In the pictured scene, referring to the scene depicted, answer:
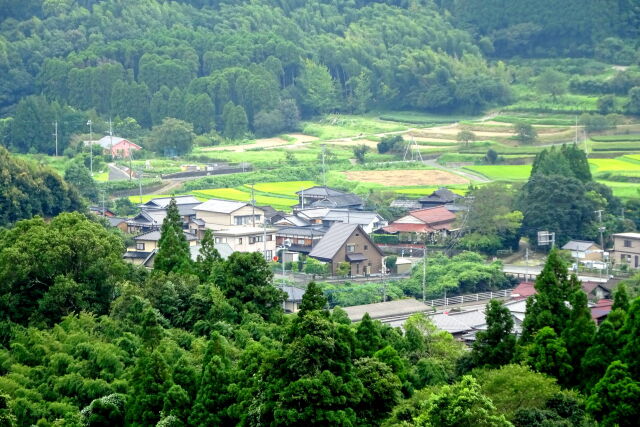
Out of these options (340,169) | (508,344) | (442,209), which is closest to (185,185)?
(340,169)

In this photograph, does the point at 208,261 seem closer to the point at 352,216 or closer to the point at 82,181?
the point at 352,216

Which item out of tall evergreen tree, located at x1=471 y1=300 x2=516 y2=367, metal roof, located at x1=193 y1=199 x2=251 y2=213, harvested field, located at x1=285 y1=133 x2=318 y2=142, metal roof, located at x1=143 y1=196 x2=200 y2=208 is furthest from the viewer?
harvested field, located at x1=285 y1=133 x2=318 y2=142

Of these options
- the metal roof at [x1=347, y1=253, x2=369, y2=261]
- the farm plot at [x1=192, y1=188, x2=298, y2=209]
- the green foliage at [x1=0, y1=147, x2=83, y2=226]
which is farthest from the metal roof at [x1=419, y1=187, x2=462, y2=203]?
the green foliage at [x1=0, y1=147, x2=83, y2=226]

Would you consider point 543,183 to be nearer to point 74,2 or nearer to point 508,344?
point 508,344

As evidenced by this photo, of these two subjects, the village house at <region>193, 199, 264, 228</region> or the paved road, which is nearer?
the paved road

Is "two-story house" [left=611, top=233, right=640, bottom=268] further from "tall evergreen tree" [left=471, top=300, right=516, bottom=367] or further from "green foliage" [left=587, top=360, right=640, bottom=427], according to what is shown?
"green foliage" [left=587, top=360, right=640, bottom=427]

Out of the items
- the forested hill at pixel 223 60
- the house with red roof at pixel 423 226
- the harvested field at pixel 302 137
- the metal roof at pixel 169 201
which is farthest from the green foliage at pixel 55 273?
the harvested field at pixel 302 137

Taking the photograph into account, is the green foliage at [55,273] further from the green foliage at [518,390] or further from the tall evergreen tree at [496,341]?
the green foliage at [518,390]
